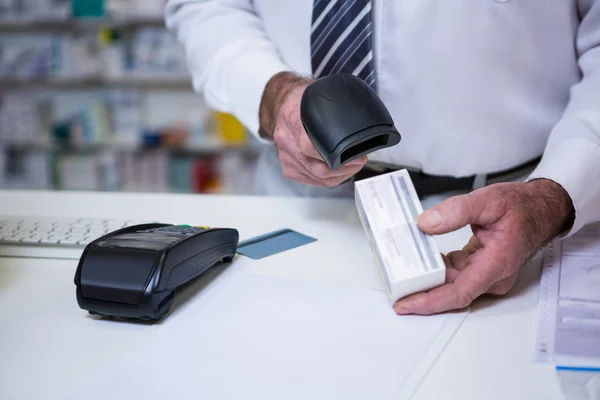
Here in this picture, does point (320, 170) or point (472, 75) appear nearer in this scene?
point (320, 170)

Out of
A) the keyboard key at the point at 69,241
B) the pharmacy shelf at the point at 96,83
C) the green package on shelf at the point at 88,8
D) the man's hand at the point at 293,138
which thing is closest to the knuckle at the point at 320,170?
the man's hand at the point at 293,138

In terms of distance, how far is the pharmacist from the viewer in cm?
92

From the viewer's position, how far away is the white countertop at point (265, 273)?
594mm

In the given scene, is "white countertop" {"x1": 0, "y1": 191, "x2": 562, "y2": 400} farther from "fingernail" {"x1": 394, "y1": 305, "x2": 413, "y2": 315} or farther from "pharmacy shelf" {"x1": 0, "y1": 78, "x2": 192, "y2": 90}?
"pharmacy shelf" {"x1": 0, "y1": 78, "x2": 192, "y2": 90}

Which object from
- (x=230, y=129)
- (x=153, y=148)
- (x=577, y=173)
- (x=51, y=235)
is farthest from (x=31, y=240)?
(x=153, y=148)

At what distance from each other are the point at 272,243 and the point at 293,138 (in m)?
0.16

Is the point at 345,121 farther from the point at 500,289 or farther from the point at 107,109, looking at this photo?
the point at 107,109

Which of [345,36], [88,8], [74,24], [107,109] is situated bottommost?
[107,109]

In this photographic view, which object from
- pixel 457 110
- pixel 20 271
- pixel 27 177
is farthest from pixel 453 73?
pixel 27 177

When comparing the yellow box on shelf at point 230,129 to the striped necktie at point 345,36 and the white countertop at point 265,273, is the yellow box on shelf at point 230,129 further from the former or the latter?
the striped necktie at point 345,36

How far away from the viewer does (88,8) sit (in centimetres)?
340

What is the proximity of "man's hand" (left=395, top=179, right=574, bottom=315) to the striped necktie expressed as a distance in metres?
0.32

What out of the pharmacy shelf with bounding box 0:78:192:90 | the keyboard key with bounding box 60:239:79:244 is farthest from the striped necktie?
the pharmacy shelf with bounding box 0:78:192:90

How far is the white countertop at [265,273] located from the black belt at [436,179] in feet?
0.24
